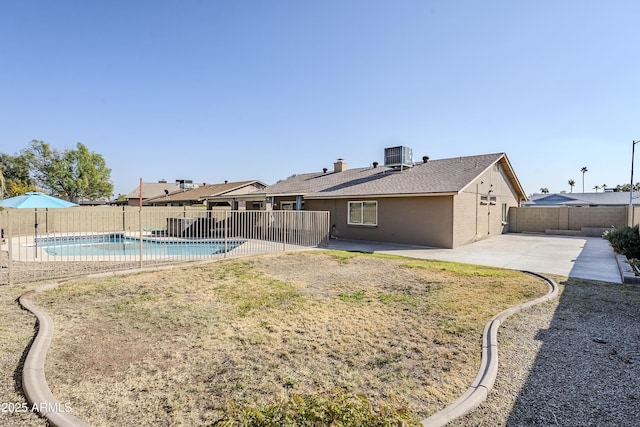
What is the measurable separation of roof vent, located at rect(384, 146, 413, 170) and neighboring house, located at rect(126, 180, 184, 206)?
118 feet

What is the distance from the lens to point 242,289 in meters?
7.50

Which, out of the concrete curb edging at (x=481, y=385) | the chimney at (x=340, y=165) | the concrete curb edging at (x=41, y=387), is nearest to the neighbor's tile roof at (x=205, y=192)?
the chimney at (x=340, y=165)

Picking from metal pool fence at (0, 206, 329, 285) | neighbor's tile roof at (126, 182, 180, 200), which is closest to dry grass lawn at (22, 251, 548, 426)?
metal pool fence at (0, 206, 329, 285)

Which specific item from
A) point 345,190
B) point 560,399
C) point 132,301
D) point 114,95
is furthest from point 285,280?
point 114,95

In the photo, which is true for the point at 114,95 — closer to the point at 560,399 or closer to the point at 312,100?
the point at 312,100

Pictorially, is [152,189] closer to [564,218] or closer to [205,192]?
[205,192]

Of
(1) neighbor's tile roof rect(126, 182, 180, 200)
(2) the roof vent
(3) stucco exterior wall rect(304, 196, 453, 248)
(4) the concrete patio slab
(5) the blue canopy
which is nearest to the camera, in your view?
(4) the concrete patio slab

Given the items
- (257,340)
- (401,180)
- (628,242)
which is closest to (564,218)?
(628,242)

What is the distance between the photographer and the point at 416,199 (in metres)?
15.7

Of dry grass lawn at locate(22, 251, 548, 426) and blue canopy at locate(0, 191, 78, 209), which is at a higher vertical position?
blue canopy at locate(0, 191, 78, 209)

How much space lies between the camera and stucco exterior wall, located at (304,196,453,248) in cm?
1488

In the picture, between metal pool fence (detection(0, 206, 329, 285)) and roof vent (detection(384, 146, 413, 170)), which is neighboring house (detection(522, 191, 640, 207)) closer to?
roof vent (detection(384, 146, 413, 170))

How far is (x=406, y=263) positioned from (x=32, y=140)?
6104 centimetres

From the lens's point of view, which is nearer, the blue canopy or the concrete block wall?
the blue canopy
